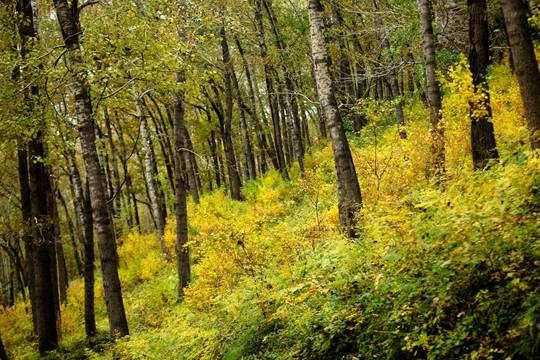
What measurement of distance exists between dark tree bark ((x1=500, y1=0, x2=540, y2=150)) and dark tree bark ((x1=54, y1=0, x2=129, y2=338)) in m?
7.00

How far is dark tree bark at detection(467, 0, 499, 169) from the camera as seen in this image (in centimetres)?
532

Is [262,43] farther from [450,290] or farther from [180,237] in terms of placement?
[450,290]

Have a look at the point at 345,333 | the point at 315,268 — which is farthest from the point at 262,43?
the point at 345,333

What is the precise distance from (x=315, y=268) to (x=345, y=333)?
4.75ft

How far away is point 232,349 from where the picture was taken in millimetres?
4734

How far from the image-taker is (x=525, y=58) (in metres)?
4.48

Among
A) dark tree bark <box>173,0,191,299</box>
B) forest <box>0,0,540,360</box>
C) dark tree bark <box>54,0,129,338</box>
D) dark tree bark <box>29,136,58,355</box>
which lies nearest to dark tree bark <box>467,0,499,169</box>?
forest <box>0,0,540,360</box>

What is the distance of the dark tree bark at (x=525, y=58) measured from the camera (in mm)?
4434

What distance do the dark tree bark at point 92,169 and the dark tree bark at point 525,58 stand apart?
7.00m

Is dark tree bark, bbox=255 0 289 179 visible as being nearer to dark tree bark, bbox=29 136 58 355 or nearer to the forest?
the forest

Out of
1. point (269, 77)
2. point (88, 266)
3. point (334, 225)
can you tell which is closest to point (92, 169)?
point (88, 266)

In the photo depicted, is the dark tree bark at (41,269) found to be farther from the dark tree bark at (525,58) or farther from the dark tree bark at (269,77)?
the dark tree bark at (525,58)

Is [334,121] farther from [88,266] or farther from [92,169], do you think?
[88,266]

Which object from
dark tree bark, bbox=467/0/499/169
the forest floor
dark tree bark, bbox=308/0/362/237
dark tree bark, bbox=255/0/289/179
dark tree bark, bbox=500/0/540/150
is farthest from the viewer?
dark tree bark, bbox=255/0/289/179
